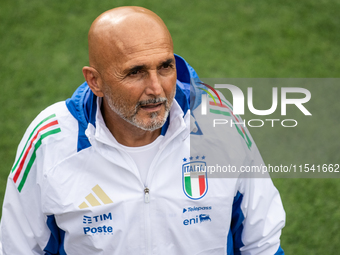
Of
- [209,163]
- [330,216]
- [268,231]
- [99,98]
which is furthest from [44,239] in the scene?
[330,216]

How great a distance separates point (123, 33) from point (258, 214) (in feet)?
3.50

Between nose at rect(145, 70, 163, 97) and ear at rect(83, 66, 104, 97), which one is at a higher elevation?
ear at rect(83, 66, 104, 97)

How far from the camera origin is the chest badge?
6.85 ft

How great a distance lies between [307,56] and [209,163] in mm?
3398

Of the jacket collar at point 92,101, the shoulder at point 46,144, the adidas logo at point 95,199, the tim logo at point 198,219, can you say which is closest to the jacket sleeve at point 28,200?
the shoulder at point 46,144

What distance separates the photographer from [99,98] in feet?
7.06

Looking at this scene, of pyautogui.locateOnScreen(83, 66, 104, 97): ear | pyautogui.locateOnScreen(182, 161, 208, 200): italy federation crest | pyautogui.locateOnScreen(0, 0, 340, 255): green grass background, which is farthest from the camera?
pyautogui.locateOnScreen(0, 0, 340, 255): green grass background

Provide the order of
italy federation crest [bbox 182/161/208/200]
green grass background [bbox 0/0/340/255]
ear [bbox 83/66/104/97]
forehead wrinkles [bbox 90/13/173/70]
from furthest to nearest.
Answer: green grass background [bbox 0/0/340/255] < italy federation crest [bbox 182/161/208/200] < ear [bbox 83/66/104/97] < forehead wrinkles [bbox 90/13/173/70]

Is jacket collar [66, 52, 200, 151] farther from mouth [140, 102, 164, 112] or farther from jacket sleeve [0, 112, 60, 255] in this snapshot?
mouth [140, 102, 164, 112]

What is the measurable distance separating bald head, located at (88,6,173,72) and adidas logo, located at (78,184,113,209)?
565 millimetres

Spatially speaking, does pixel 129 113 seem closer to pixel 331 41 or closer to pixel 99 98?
pixel 99 98

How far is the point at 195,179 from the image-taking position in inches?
82.9

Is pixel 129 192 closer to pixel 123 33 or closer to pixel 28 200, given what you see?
pixel 28 200

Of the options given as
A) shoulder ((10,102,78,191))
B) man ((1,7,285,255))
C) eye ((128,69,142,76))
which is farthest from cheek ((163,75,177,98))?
shoulder ((10,102,78,191))
